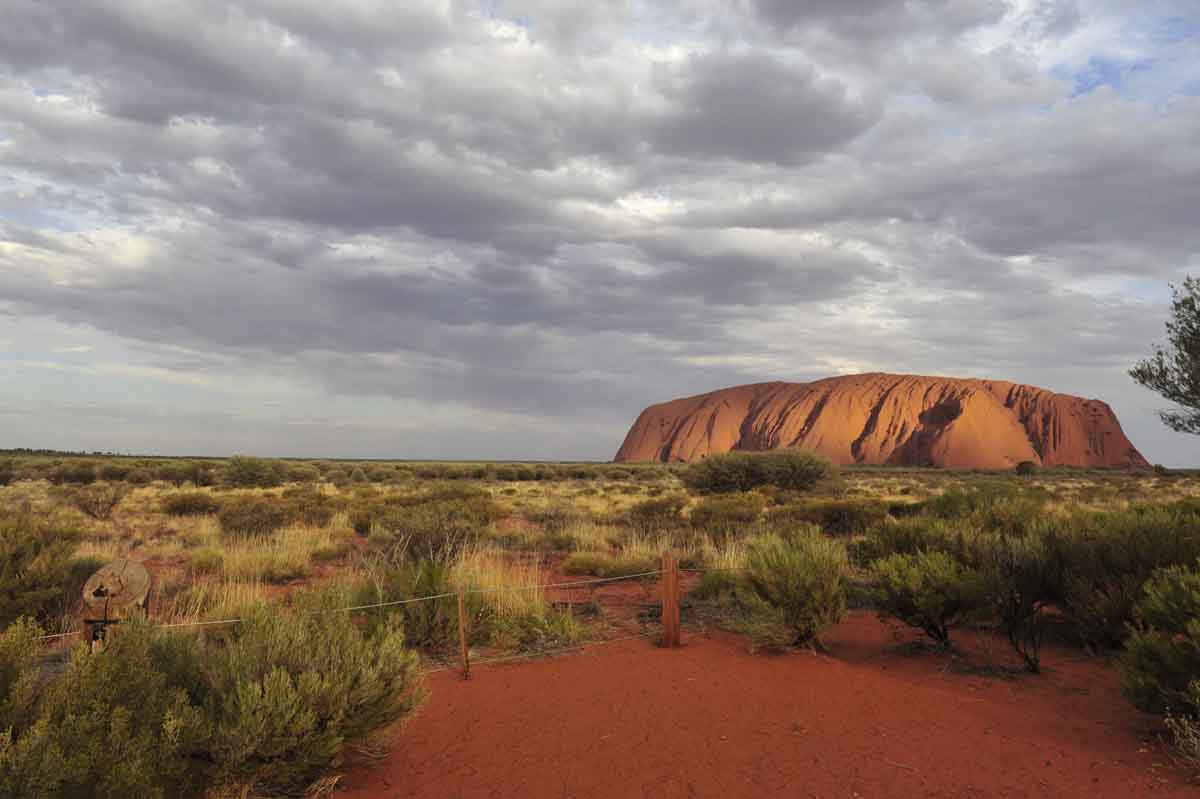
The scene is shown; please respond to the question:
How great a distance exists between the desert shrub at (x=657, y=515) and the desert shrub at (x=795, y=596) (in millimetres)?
8860

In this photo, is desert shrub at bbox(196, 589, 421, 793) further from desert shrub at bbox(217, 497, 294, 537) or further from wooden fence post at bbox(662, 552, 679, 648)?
desert shrub at bbox(217, 497, 294, 537)

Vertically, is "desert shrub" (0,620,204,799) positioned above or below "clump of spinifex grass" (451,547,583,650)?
above

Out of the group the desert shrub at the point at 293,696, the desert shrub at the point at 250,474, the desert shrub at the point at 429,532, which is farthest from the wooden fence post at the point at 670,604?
Result: the desert shrub at the point at 250,474

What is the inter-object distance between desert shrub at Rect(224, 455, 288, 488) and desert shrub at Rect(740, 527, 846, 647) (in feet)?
93.5

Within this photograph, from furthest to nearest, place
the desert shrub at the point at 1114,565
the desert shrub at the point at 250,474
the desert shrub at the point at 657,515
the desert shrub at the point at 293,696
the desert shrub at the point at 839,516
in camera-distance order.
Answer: the desert shrub at the point at 250,474
the desert shrub at the point at 657,515
the desert shrub at the point at 839,516
the desert shrub at the point at 1114,565
the desert shrub at the point at 293,696

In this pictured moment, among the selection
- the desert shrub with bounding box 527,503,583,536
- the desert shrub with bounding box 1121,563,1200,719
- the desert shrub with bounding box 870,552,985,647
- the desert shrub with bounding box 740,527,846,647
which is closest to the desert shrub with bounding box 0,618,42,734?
the desert shrub with bounding box 740,527,846,647

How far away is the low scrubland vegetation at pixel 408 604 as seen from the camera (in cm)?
329

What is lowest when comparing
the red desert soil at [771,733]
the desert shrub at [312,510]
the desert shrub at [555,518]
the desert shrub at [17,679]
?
the red desert soil at [771,733]

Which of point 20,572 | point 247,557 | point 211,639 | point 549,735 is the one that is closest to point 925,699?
point 549,735

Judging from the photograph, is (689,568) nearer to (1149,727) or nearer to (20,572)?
(1149,727)

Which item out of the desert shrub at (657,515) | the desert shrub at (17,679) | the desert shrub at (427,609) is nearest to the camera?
the desert shrub at (17,679)

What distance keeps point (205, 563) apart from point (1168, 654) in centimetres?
1216

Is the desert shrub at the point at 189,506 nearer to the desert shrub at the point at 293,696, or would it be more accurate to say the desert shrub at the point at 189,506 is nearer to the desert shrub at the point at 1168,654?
the desert shrub at the point at 293,696

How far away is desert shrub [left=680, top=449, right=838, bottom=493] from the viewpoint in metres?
28.0
